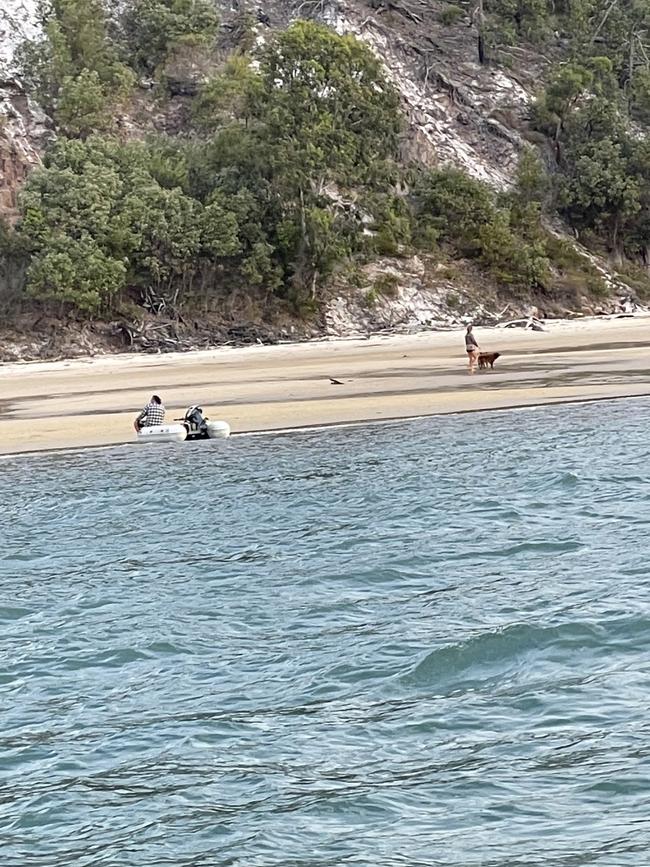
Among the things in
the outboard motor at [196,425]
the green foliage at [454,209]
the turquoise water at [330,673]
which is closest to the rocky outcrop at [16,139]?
the green foliage at [454,209]

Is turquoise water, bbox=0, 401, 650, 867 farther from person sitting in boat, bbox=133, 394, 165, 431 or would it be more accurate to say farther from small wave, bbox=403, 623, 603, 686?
person sitting in boat, bbox=133, 394, 165, 431

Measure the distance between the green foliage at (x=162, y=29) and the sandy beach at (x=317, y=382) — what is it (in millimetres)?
23377

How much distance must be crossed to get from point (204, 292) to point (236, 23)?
23.1 meters

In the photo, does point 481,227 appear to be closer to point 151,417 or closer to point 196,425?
point 196,425

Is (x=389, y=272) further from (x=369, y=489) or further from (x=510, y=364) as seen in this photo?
(x=369, y=489)

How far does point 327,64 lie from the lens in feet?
167

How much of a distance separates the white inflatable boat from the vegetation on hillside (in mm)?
21187

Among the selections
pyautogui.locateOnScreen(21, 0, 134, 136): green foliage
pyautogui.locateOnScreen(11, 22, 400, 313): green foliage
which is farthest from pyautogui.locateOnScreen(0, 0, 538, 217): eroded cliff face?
pyautogui.locateOnScreen(11, 22, 400, 313): green foliage

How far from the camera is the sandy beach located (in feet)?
92.0

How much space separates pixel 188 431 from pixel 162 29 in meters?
42.1

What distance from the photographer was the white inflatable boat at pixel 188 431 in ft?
85.1

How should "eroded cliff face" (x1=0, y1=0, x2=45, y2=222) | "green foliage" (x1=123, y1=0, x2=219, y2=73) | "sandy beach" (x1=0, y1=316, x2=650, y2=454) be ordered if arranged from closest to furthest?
1. "sandy beach" (x1=0, y1=316, x2=650, y2=454)
2. "eroded cliff face" (x1=0, y1=0, x2=45, y2=222)
3. "green foliage" (x1=123, y1=0, x2=219, y2=73)

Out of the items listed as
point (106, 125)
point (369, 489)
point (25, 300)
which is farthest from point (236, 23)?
point (369, 489)

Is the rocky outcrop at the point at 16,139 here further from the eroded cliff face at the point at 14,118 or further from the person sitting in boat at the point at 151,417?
the person sitting in boat at the point at 151,417
